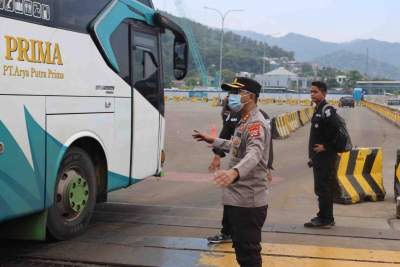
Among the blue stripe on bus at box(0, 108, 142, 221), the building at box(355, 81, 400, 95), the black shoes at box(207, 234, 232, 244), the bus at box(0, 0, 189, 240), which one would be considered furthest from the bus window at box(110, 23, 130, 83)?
the building at box(355, 81, 400, 95)

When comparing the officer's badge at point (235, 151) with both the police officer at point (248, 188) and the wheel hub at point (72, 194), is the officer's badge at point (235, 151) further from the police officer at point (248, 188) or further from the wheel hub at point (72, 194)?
the wheel hub at point (72, 194)

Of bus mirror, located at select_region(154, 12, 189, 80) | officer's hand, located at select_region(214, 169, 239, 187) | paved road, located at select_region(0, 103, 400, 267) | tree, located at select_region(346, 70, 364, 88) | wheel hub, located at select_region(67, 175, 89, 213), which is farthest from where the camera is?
tree, located at select_region(346, 70, 364, 88)

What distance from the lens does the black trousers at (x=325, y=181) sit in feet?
22.0

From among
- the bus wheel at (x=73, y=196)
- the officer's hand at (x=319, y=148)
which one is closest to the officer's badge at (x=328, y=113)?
the officer's hand at (x=319, y=148)

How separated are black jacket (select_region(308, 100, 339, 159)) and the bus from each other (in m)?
2.24

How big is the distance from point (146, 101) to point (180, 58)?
3.78 ft

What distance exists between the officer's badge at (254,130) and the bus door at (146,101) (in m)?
3.13

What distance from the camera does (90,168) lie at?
20.4 feet

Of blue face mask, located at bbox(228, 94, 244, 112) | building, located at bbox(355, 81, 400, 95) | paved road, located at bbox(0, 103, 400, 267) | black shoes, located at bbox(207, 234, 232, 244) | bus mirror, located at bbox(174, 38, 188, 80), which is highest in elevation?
building, located at bbox(355, 81, 400, 95)

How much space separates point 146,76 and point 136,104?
1.78 feet

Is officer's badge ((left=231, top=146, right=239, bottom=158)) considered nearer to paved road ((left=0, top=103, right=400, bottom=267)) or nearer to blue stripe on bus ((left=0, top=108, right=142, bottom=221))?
paved road ((left=0, top=103, right=400, bottom=267))

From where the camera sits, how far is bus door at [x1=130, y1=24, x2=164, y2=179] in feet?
23.3

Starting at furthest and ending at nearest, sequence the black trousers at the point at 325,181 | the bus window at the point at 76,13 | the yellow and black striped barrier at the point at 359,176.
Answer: the yellow and black striped barrier at the point at 359,176 → the black trousers at the point at 325,181 → the bus window at the point at 76,13

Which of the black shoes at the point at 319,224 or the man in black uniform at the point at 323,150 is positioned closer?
the man in black uniform at the point at 323,150
